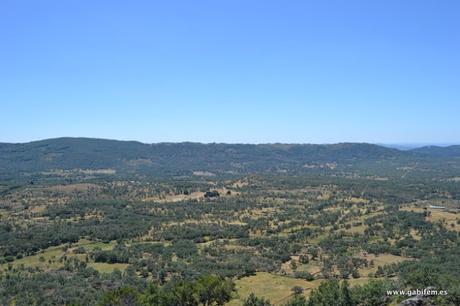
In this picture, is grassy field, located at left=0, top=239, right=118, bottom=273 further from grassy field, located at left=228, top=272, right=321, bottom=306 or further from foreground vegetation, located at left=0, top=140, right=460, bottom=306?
grassy field, located at left=228, top=272, right=321, bottom=306

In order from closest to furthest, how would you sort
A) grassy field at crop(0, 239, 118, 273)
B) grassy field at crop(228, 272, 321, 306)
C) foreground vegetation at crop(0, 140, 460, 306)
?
foreground vegetation at crop(0, 140, 460, 306) → grassy field at crop(228, 272, 321, 306) → grassy field at crop(0, 239, 118, 273)

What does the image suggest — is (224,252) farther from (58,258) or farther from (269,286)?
(58,258)

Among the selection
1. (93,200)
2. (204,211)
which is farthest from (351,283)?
(93,200)

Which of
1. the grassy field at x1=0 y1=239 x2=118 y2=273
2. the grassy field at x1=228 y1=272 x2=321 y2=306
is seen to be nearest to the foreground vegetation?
the grassy field at x1=228 y1=272 x2=321 y2=306

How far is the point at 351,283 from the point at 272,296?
1471cm

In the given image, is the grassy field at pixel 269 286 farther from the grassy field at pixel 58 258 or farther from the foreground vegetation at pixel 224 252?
the grassy field at pixel 58 258

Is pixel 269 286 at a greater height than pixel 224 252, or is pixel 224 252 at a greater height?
pixel 269 286

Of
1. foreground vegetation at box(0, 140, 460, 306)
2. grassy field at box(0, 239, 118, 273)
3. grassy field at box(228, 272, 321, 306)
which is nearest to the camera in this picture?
foreground vegetation at box(0, 140, 460, 306)

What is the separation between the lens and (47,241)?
12738 centimetres

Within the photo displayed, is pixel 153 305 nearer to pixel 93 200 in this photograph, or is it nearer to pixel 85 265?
pixel 85 265

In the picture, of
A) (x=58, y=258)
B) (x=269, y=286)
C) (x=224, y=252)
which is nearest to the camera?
(x=269, y=286)

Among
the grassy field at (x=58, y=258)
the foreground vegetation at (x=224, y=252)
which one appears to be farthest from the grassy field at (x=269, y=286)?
the grassy field at (x=58, y=258)

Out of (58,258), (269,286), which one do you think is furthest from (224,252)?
(58,258)

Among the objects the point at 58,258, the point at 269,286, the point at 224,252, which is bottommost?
the point at 58,258
